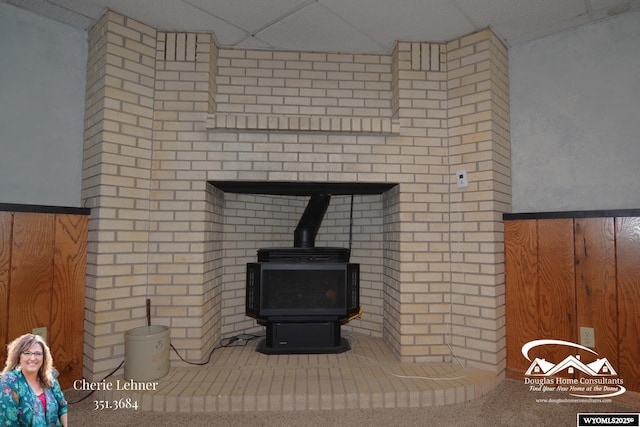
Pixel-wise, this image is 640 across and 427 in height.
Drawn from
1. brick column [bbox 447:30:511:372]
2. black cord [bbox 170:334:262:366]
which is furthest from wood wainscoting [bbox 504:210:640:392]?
black cord [bbox 170:334:262:366]

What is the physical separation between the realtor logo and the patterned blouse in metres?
2.84

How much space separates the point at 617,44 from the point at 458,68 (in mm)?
1093

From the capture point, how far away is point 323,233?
3635 mm

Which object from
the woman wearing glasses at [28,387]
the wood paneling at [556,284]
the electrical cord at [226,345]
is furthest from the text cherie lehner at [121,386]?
the wood paneling at [556,284]

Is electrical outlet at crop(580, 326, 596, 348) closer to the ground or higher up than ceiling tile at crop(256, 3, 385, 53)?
closer to the ground

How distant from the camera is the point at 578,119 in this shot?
2.61 meters

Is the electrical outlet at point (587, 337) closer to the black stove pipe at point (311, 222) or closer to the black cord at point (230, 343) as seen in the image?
the black stove pipe at point (311, 222)

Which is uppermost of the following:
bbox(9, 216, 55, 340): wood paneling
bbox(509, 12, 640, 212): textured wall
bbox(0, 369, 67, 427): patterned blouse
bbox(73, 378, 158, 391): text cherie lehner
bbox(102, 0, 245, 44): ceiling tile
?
bbox(102, 0, 245, 44): ceiling tile

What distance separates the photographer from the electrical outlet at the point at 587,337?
2324 millimetres

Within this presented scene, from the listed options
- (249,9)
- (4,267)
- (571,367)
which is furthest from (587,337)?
(4,267)

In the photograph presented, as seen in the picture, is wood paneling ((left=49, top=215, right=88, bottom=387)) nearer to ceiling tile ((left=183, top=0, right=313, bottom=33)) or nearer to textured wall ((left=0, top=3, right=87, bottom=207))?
textured wall ((left=0, top=3, right=87, bottom=207))

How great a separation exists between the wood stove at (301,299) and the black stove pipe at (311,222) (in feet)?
0.88

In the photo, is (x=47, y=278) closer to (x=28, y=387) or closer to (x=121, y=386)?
(x=121, y=386)

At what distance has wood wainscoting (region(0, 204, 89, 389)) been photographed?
6.99 feet
